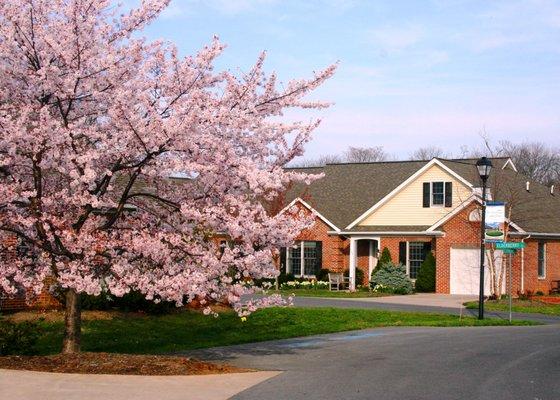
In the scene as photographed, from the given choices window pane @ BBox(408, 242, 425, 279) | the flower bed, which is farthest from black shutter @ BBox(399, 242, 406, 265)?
the flower bed

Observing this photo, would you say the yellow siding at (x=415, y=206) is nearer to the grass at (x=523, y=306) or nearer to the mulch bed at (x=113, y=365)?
the grass at (x=523, y=306)

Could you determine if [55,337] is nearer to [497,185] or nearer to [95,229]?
[95,229]

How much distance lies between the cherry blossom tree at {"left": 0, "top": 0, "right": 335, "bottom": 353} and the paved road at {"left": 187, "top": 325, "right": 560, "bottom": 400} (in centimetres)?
188

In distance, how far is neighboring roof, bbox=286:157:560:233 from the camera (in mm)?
39031

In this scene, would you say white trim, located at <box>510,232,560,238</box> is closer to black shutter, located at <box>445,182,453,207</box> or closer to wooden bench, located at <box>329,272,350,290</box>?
black shutter, located at <box>445,182,453,207</box>

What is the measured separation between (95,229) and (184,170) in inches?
79.1

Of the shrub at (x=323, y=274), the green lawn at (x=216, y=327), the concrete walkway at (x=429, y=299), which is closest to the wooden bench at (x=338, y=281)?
the shrub at (x=323, y=274)

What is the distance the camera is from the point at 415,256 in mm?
40125

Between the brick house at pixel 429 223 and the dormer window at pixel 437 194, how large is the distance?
49 mm

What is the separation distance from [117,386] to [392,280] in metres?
27.9

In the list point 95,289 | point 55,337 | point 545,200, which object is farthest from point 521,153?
point 95,289

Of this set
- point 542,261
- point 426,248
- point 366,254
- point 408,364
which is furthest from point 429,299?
point 408,364

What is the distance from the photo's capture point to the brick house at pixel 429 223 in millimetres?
37469

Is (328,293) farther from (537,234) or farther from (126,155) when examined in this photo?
(126,155)
